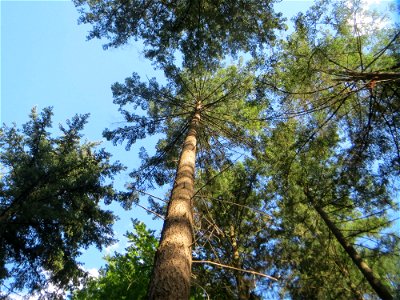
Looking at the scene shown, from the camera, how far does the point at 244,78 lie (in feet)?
34.6

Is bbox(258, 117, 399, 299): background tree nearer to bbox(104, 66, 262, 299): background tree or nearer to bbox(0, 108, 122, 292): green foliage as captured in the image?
bbox(104, 66, 262, 299): background tree

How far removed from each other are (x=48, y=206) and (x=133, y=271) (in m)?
3.03

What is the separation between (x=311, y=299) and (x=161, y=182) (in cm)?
569

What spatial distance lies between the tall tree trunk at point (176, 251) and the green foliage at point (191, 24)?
4198 mm

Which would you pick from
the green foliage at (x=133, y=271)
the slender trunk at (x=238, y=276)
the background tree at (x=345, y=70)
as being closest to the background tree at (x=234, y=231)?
the slender trunk at (x=238, y=276)

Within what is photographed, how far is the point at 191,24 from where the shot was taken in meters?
8.02

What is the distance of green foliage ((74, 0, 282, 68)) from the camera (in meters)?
7.79

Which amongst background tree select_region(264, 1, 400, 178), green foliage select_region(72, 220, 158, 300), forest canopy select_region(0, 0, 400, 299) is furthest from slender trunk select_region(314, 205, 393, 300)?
green foliage select_region(72, 220, 158, 300)

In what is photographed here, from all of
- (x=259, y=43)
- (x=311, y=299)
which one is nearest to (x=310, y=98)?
(x=259, y=43)

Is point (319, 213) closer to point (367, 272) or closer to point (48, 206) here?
point (367, 272)

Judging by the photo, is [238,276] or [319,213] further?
[319,213]

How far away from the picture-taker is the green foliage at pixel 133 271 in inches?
333

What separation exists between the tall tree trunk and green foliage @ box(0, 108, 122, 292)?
5.60 meters

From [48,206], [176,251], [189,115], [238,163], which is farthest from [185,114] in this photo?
[176,251]
